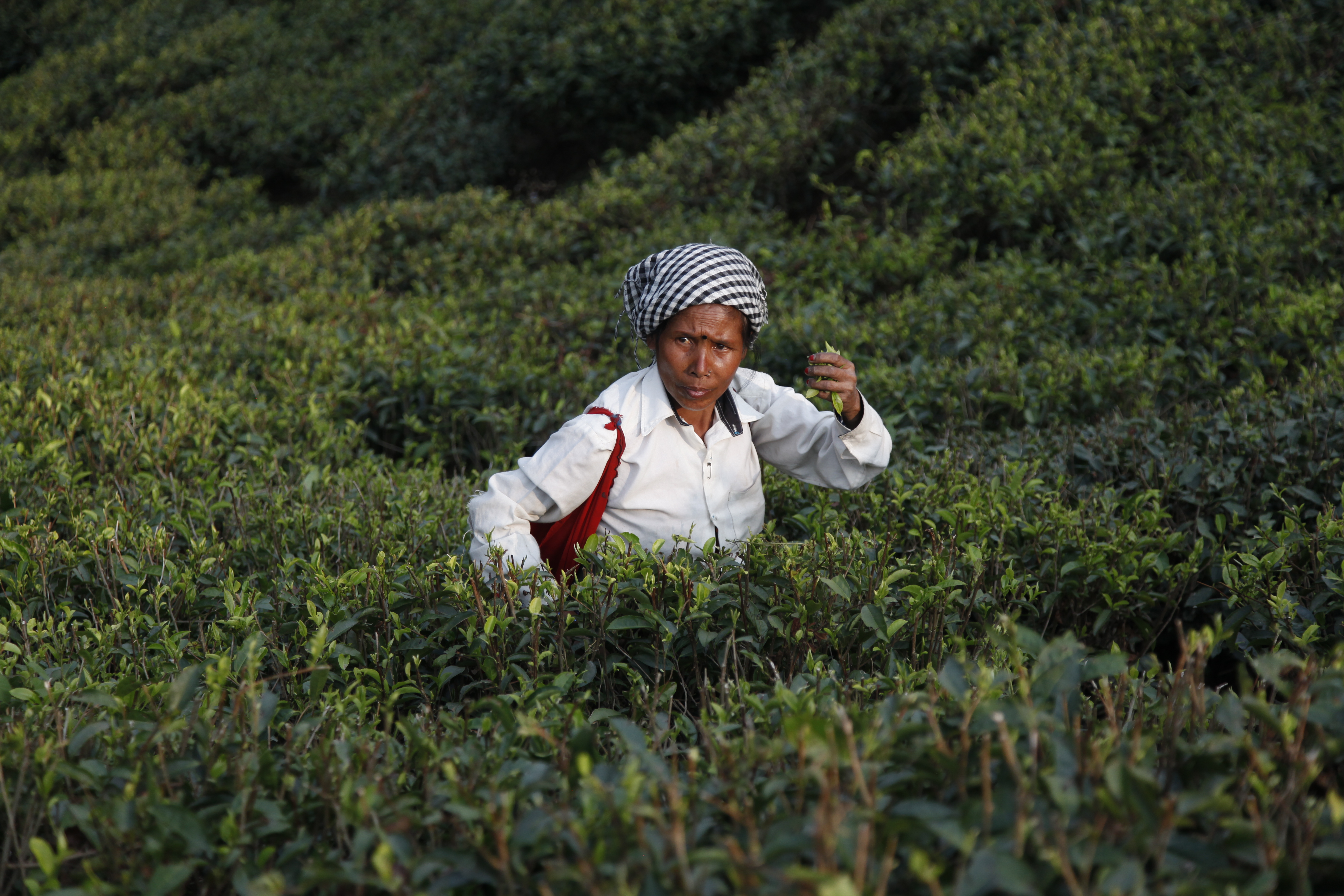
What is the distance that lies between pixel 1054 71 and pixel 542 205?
141 inches

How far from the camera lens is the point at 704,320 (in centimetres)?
265

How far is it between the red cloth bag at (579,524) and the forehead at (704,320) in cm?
29

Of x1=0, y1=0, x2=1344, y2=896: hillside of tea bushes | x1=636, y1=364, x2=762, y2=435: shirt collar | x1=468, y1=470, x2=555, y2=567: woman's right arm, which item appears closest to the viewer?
x1=0, y1=0, x2=1344, y2=896: hillside of tea bushes

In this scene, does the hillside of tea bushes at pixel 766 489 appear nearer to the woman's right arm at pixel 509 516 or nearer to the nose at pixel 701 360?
the woman's right arm at pixel 509 516

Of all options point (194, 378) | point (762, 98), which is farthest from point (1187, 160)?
point (194, 378)

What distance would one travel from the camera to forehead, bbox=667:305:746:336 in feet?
8.69

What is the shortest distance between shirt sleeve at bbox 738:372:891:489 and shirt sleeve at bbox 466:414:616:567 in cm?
53

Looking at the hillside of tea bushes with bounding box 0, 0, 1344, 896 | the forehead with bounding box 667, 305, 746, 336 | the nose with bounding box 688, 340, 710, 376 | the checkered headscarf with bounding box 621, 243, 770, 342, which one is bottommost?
the hillside of tea bushes with bounding box 0, 0, 1344, 896

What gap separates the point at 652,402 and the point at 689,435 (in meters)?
0.14

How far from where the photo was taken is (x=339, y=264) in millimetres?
6953

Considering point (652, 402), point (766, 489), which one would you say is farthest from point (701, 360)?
point (766, 489)

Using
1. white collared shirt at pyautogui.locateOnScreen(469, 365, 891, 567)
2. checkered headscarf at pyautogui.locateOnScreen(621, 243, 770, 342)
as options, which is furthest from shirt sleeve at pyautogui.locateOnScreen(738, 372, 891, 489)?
checkered headscarf at pyautogui.locateOnScreen(621, 243, 770, 342)

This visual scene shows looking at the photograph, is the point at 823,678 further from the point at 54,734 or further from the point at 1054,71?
the point at 1054,71

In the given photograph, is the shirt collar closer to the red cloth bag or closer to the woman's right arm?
the red cloth bag
